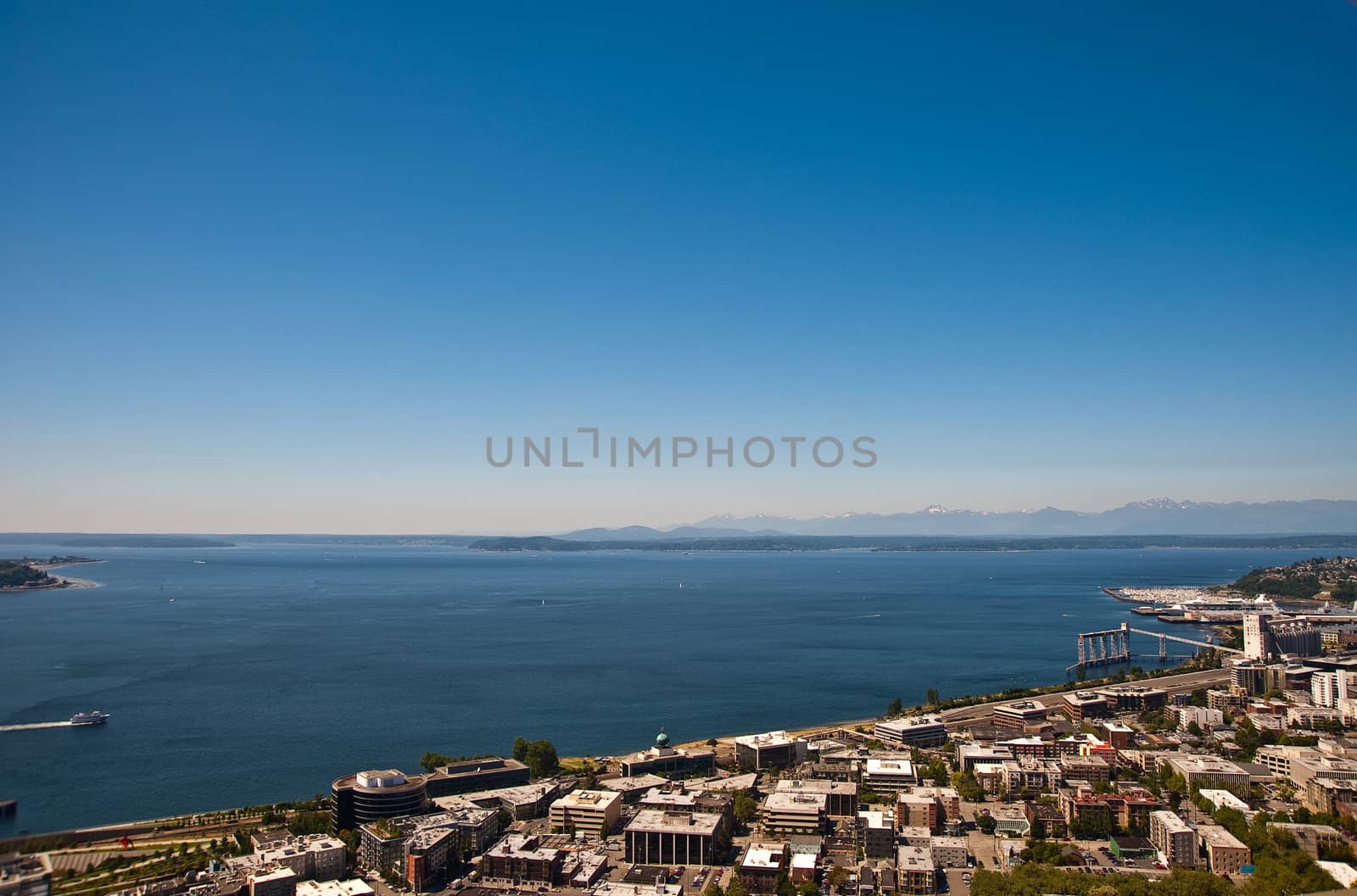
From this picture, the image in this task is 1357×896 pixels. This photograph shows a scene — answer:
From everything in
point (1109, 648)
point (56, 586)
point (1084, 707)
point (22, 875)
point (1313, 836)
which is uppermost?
point (22, 875)

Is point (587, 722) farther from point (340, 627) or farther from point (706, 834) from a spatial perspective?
point (340, 627)

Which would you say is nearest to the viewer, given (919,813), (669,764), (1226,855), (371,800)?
(1226,855)

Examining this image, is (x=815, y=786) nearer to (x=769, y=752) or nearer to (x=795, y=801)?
(x=795, y=801)

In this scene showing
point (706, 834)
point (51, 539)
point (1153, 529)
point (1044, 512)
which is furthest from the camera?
point (1044, 512)

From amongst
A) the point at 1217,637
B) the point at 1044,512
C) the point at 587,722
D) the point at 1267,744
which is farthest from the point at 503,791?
the point at 1044,512

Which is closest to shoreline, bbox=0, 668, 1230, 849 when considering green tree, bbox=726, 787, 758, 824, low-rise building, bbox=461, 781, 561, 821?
low-rise building, bbox=461, 781, 561, 821

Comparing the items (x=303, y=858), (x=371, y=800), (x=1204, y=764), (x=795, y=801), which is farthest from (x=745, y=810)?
(x=1204, y=764)

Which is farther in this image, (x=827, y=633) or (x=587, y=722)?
(x=827, y=633)
